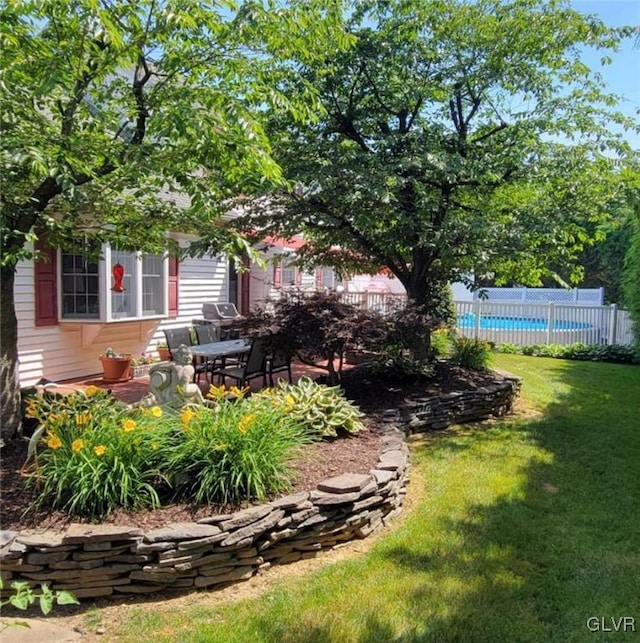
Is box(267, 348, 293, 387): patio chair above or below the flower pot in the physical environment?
above

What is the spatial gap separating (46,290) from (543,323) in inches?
483

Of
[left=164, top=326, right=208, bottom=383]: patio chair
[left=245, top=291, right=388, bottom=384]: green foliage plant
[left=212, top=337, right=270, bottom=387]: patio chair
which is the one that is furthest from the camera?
[left=164, top=326, right=208, bottom=383]: patio chair

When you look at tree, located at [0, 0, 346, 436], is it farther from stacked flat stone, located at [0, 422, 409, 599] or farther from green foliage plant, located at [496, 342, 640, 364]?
green foliage plant, located at [496, 342, 640, 364]

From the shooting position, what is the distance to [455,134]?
7.30 meters

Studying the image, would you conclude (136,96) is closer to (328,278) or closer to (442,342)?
(442,342)

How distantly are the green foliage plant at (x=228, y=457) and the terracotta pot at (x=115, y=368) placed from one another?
5.06m

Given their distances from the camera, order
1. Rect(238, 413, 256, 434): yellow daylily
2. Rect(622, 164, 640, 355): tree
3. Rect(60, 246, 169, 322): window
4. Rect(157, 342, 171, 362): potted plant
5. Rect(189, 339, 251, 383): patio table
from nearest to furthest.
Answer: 1. Rect(238, 413, 256, 434): yellow daylily
2. Rect(189, 339, 251, 383): patio table
3. Rect(60, 246, 169, 322): window
4. Rect(157, 342, 171, 362): potted plant
5. Rect(622, 164, 640, 355): tree

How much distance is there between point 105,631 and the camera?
2.85 metres

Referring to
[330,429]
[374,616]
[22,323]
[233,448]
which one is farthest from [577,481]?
[22,323]

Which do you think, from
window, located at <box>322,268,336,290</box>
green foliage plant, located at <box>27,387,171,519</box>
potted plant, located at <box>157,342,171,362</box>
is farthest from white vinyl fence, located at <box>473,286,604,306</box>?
green foliage plant, located at <box>27,387,171,519</box>

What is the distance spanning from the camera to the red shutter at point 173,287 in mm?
10680

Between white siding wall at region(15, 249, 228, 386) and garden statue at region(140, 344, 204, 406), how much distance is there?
2.89m

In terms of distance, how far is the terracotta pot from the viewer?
8.75 metres

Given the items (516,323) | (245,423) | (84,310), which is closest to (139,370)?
(84,310)
